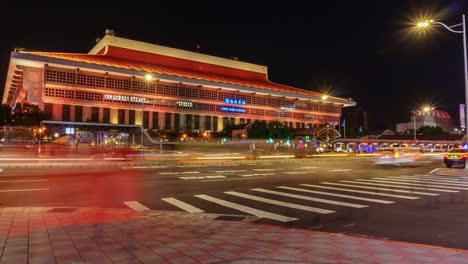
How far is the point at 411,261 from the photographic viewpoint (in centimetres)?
528

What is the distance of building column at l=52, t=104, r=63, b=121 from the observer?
73.9 metres

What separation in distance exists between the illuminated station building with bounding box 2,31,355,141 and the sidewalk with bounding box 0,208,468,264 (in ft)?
203

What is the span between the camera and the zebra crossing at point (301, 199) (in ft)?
33.9

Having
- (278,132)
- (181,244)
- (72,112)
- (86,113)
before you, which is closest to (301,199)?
(181,244)

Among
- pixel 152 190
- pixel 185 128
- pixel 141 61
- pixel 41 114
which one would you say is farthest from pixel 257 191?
pixel 141 61

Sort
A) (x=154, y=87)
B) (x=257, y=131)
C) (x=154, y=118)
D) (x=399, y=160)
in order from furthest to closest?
1. (x=154, y=118)
2. (x=154, y=87)
3. (x=257, y=131)
4. (x=399, y=160)

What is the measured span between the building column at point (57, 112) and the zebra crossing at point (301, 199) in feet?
228

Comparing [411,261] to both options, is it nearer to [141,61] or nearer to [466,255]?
[466,255]

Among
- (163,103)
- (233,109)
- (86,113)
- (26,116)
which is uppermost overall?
(163,103)

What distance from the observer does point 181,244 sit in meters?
6.05

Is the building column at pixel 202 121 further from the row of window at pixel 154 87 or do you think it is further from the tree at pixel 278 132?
the tree at pixel 278 132

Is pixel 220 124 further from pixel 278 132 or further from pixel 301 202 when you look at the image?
pixel 301 202

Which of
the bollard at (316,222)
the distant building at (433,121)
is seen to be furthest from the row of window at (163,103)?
the bollard at (316,222)

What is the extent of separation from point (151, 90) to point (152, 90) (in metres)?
0.31
